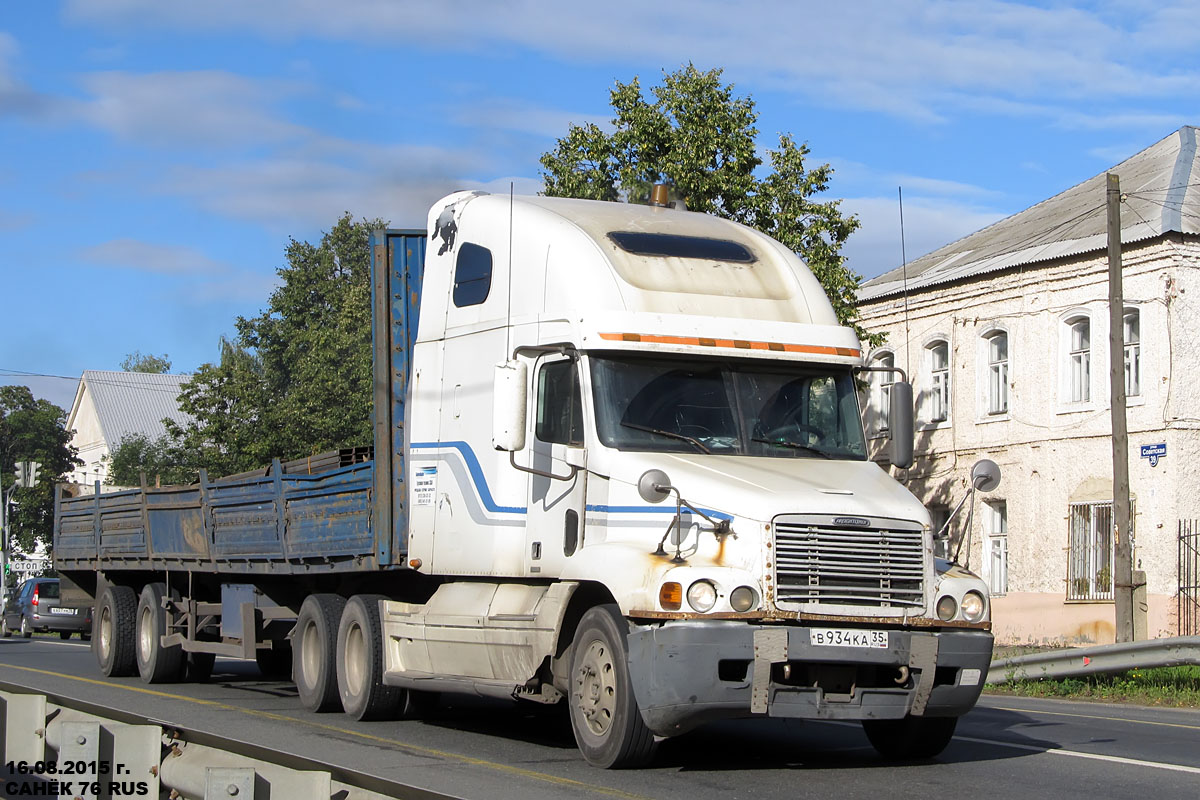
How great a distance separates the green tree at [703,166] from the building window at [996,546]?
616 cm

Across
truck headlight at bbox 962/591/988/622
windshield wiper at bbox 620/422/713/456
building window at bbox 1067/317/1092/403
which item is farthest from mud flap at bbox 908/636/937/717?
building window at bbox 1067/317/1092/403

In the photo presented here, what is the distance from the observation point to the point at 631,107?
28.2 metres

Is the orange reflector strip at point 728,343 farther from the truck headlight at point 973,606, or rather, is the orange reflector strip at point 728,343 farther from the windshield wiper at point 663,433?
the truck headlight at point 973,606

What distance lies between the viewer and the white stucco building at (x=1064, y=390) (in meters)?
27.5

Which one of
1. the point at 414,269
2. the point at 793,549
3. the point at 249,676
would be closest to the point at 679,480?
the point at 793,549

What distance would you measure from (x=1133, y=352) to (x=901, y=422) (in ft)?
63.5

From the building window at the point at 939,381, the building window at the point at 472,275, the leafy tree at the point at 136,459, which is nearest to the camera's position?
the building window at the point at 472,275

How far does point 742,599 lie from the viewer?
8.96 metres

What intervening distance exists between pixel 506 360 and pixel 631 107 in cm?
1776

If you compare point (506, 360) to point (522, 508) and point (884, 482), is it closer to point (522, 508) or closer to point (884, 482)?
point (522, 508)

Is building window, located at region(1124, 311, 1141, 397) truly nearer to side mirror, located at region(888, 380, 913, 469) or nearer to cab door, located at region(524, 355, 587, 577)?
side mirror, located at region(888, 380, 913, 469)

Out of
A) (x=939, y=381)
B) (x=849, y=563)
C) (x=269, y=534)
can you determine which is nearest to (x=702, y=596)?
(x=849, y=563)

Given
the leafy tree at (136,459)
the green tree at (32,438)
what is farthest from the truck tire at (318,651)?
the green tree at (32,438)

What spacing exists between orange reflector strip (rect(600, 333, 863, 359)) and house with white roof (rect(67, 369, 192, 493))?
8292 cm
